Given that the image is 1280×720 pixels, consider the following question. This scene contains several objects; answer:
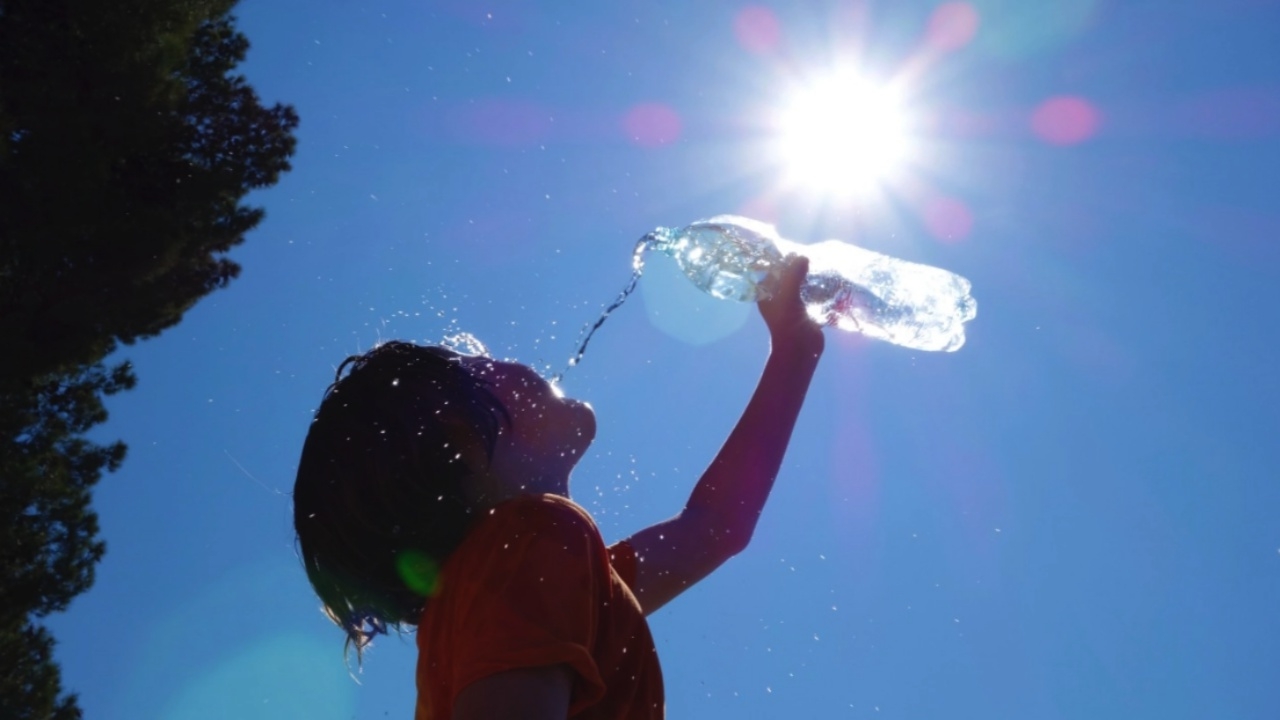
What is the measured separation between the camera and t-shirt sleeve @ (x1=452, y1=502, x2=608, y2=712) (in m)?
1.36

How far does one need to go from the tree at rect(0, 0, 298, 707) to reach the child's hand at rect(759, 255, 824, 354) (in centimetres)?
659

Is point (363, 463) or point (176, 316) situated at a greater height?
point (176, 316)

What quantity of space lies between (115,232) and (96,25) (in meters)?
1.74

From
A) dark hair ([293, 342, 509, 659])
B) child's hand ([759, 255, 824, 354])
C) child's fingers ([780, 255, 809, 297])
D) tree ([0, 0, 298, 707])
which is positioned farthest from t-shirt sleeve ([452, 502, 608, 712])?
tree ([0, 0, 298, 707])

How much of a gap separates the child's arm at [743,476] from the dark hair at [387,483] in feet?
1.61

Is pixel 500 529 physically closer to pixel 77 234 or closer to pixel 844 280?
pixel 844 280

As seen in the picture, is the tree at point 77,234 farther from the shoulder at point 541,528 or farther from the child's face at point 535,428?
the shoulder at point 541,528

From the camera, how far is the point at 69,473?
8844 millimetres

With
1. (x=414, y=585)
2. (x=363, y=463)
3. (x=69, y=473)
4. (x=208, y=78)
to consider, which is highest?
(x=208, y=78)

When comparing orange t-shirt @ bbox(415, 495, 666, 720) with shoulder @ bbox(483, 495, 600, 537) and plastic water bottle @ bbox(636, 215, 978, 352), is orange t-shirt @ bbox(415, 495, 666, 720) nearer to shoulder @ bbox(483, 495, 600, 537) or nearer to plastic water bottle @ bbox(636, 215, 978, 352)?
shoulder @ bbox(483, 495, 600, 537)

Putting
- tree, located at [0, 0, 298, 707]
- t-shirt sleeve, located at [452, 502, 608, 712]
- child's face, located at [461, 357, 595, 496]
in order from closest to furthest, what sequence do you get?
1. t-shirt sleeve, located at [452, 502, 608, 712]
2. child's face, located at [461, 357, 595, 496]
3. tree, located at [0, 0, 298, 707]

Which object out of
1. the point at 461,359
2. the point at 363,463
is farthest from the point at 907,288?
the point at 363,463

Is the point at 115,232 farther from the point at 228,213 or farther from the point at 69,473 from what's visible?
the point at 69,473

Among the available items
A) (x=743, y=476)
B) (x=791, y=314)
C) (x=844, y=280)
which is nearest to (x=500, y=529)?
(x=743, y=476)
